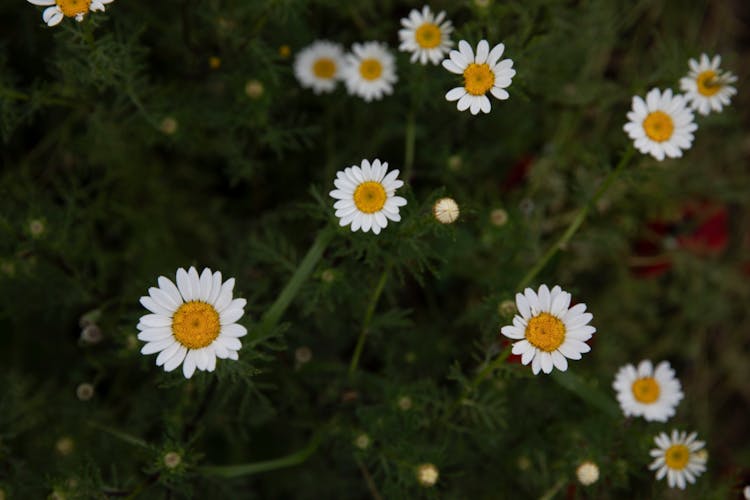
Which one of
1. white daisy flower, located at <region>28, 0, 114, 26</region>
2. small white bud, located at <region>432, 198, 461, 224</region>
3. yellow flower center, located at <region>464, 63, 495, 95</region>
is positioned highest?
yellow flower center, located at <region>464, 63, 495, 95</region>

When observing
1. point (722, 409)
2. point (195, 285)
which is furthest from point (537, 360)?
point (722, 409)

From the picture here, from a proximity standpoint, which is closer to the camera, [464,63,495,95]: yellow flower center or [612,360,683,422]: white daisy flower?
[464,63,495,95]: yellow flower center

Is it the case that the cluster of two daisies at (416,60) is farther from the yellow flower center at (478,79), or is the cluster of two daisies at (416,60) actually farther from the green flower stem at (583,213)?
the green flower stem at (583,213)

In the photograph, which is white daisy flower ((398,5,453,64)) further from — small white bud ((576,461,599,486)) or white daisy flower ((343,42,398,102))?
small white bud ((576,461,599,486))

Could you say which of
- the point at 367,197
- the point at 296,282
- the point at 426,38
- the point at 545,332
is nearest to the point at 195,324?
the point at 296,282

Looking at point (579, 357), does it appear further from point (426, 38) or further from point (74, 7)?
point (74, 7)

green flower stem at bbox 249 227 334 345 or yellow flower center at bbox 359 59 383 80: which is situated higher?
yellow flower center at bbox 359 59 383 80

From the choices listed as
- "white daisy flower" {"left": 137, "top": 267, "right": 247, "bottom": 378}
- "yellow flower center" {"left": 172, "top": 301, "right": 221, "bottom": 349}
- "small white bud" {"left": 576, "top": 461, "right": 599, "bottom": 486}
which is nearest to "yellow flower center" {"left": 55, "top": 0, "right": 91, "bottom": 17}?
"white daisy flower" {"left": 137, "top": 267, "right": 247, "bottom": 378}
